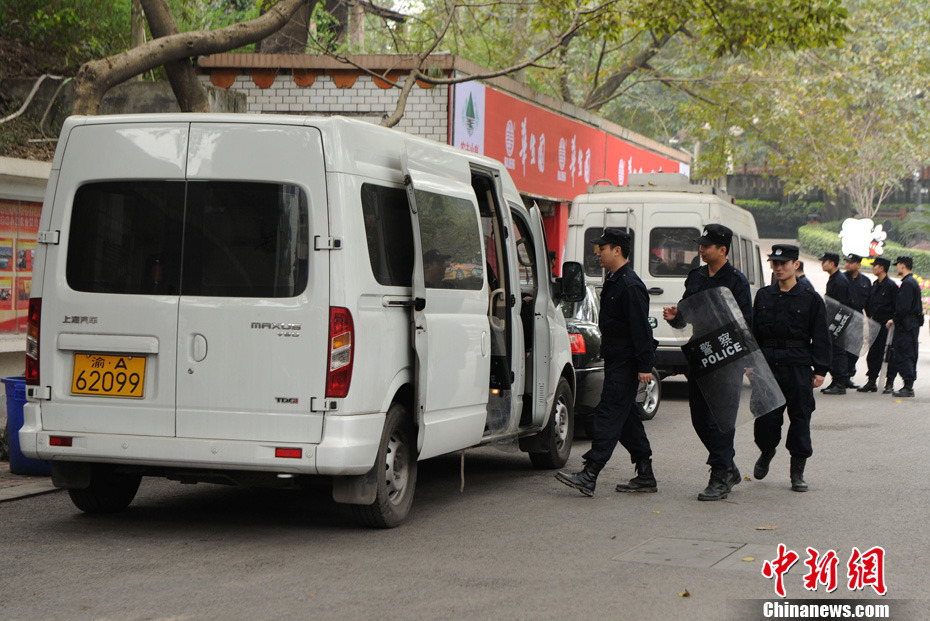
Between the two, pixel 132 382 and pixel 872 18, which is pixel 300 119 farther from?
pixel 872 18

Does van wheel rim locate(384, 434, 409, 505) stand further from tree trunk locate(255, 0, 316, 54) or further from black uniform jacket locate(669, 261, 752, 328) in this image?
tree trunk locate(255, 0, 316, 54)

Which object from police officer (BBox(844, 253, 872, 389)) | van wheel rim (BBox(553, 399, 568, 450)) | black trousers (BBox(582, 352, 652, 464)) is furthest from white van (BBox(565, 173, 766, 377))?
black trousers (BBox(582, 352, 652, 464))

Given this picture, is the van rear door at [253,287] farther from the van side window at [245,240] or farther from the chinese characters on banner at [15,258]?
the chinese characters on banner at [15,258]

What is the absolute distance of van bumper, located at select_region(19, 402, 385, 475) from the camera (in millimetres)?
6898

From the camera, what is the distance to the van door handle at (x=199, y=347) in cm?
708

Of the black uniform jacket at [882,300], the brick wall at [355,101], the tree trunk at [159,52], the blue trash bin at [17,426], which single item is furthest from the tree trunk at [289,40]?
the blue trash bin at [17,426]

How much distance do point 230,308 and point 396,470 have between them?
148cm

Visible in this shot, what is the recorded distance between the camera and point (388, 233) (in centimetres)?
754

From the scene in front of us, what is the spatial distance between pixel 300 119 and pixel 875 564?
3.91 m

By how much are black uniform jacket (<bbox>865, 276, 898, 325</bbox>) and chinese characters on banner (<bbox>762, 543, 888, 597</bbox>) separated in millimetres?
12026

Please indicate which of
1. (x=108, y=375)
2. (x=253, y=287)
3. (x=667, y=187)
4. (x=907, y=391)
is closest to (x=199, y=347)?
Answer: (x=253, y=287)

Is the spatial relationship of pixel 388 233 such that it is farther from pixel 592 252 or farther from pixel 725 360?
pixel 592 252

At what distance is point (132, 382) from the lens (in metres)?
7.18

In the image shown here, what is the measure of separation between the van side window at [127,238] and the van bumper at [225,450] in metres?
0.84
